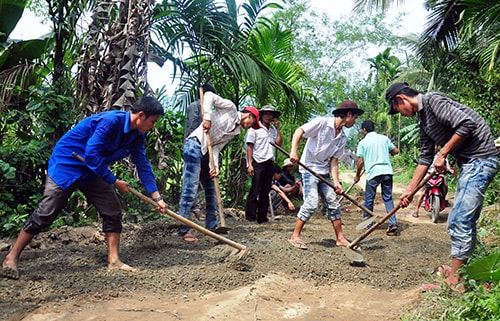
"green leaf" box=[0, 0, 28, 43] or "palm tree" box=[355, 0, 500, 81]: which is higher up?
"palm tree" box=[355, 0, 500, 81]

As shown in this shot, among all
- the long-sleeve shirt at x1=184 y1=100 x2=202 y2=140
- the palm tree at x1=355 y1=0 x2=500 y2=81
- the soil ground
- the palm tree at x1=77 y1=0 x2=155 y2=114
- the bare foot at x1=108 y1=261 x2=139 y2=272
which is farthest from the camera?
the palm tree at x1=355 y1=0 x2=500 y2=81

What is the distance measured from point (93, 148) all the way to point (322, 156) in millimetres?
2778

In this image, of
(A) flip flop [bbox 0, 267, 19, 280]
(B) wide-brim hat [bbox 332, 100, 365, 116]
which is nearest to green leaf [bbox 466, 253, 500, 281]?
(B) wide-brim hat [bbox 332, 100, 365, 116]

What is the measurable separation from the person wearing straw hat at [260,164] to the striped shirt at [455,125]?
341 centimetres

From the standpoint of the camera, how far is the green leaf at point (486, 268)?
10.2 feet

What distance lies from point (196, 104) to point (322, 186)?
204 centimetres

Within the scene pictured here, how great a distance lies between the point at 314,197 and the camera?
5406mm

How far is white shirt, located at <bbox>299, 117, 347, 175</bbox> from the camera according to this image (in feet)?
17.9

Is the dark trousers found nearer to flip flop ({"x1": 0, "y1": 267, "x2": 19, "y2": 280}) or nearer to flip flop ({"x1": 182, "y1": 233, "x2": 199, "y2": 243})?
flip flop ({"x1": 182, "y1": 233, "x2": 199, "y2": 243})

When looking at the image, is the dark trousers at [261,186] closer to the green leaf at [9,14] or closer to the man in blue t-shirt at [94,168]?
the man in blue t-shirt at [94,168]

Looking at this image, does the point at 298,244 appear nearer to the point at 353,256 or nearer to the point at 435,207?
the point at 353,256

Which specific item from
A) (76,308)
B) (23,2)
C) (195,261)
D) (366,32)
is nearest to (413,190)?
(195,261)

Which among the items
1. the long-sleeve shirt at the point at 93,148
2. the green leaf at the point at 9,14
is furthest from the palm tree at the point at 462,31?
the green leaf at the point at 9,14

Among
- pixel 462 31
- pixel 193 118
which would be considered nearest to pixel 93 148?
pixel 193 118
